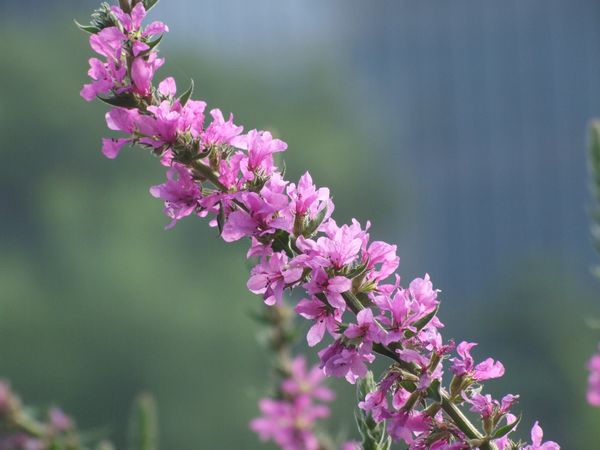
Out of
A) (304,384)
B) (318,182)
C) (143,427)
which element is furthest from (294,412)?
(318,182)

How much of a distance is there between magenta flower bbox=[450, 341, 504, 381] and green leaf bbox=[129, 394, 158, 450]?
1.63ft

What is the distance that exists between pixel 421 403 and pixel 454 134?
934 inches

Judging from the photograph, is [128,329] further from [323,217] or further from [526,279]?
[323,217]

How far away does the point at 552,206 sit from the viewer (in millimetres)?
22719

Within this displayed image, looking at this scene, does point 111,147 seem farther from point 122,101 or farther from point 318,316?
point 318,316

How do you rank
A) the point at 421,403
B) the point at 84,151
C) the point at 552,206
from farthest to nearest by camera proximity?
1. the point at 552,206
2. the point at 84,151
3. the point at 421,403

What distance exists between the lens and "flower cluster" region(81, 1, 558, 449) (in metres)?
0.78

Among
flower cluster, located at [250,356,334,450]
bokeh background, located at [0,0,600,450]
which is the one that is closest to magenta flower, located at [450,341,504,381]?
flower cluster, located at [250,356,334,450]

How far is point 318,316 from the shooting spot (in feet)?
2.73

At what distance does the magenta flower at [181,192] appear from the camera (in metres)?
0.83

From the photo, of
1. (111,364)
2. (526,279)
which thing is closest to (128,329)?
(111,364)

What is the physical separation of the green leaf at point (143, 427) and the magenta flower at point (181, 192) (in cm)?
45

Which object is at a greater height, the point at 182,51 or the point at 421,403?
the point at 182,51

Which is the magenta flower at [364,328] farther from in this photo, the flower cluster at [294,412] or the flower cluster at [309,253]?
the flower cluster at [294,412]
